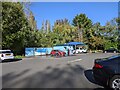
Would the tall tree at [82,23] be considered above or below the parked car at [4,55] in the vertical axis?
above

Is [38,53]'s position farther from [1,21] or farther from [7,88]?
[7,88]

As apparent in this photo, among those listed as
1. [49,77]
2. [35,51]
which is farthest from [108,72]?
[35,51]

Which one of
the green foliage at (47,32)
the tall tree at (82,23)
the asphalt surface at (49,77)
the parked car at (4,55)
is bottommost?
the asphalt surface at (49,77)

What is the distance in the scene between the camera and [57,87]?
34.3ft

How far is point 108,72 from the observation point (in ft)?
31.0

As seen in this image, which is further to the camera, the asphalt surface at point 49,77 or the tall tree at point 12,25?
the tall tree at point 12,25

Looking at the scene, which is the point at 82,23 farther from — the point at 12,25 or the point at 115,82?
the point at 115,82

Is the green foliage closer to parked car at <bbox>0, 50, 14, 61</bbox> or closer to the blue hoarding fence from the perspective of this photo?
the blue hoarding fence

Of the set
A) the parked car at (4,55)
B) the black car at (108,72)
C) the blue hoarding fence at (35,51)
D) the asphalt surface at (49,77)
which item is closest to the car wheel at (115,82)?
the black car at (108,72)

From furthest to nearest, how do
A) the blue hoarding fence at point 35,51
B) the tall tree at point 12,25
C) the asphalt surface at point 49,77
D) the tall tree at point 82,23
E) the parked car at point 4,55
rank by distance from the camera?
the tall tree at point 82,23
the blue hoarding fence at point 35,51
the tall tree at point 12,25
the parked car at point 4,55
the asphalt surface at point 49,77

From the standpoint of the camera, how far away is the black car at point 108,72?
30.6 feet

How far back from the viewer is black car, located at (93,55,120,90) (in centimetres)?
934

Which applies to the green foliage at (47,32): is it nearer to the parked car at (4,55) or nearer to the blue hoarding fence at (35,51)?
the blue hoarding fence at (35,51)

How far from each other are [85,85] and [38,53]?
135 feet
